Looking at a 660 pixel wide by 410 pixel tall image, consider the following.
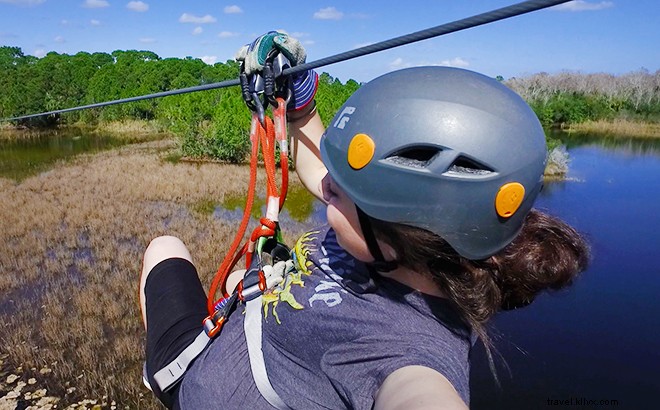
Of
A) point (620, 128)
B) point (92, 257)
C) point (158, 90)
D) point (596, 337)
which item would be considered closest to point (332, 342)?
point (596, 337)

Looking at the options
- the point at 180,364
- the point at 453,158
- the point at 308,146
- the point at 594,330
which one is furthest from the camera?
the point at 594,330

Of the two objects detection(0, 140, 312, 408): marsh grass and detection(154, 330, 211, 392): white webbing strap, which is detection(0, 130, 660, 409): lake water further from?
detection(0, 140, 312, 408): marsh grass

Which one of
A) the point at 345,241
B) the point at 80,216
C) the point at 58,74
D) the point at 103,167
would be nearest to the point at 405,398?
the point at 345,241

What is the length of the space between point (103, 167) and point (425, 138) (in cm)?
1608

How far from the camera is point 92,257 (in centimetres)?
714

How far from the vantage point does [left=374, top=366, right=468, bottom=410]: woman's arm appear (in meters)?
0.90

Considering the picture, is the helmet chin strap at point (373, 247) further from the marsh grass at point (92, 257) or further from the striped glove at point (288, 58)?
the marsh grass at point (92, 257)

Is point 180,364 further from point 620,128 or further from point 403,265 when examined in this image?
point 620,128

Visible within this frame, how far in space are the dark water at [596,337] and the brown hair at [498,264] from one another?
54.5 inches

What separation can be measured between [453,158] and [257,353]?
768 millimetres

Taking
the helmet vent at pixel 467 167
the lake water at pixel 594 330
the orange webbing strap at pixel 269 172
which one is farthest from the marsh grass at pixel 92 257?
the helmet vent at pixel 467 167

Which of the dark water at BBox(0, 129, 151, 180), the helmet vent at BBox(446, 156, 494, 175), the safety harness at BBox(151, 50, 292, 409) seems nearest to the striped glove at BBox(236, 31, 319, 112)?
the safety harness at BBox(151, 50, 292, 409)

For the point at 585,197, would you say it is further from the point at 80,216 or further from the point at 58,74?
the point at 58,74

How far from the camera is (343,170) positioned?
1.27 m
